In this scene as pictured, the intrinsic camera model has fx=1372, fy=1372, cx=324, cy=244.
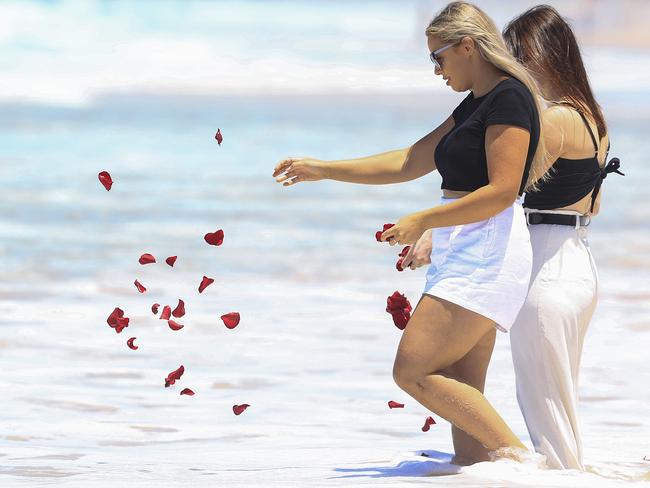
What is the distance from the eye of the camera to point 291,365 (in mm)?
8219

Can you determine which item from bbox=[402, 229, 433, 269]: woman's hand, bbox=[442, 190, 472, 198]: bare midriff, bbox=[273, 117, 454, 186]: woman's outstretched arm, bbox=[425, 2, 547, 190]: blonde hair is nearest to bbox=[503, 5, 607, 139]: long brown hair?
bbox=[425, 2, 547, 190]: blonde hair

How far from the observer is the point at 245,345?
8.83 m

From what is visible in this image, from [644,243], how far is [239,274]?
500 cm

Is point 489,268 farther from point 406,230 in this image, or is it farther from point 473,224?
point 406,230

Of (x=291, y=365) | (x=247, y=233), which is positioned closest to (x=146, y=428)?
(x=291, y=365)

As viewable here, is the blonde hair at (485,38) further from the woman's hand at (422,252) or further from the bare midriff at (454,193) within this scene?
the woman's hand at (422,252)

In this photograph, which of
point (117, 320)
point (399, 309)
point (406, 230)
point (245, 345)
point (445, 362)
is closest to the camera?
point (406, 230)

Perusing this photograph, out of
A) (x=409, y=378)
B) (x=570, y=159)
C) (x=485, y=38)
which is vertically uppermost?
(x=485, y=38)

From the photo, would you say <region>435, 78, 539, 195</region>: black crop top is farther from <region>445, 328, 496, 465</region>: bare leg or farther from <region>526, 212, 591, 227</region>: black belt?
<region>445, 328, 496, 465</region>: bare leg

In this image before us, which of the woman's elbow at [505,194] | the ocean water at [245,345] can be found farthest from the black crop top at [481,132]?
the ocean water at [245,345]

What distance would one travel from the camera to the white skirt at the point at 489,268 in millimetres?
4473

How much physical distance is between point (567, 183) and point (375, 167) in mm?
722

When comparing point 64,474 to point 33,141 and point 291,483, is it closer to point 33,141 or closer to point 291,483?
point 291,483

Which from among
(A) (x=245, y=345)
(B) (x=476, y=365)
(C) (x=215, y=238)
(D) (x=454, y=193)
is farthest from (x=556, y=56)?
(A) (x=245, y=345)
